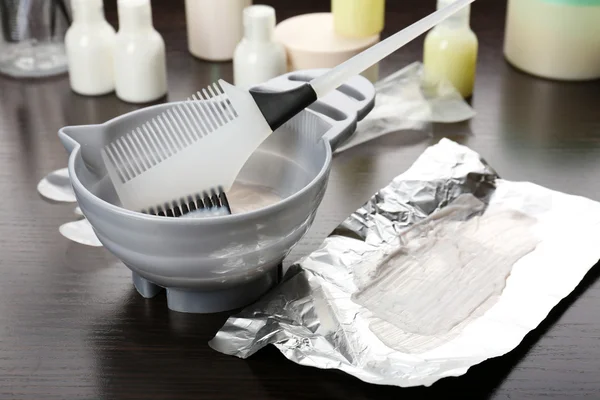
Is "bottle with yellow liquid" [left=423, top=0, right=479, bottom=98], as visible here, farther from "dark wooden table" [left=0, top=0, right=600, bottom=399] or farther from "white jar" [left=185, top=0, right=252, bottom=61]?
"white jar" [left=185, top=0, right=252, bottom=61]

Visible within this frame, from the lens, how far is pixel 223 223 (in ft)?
1.71

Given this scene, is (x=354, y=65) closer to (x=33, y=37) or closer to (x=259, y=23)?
(x=259, y=23)

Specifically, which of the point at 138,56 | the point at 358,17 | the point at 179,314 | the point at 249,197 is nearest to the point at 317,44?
the point at 358,17

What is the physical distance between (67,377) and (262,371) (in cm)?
12

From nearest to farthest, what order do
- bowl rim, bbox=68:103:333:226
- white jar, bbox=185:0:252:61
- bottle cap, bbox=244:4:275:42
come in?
bowl rim, bbox=68:103:333:226, bottle cap, bbox=244:4:275:42, white jar, bbox=185:0:252:61

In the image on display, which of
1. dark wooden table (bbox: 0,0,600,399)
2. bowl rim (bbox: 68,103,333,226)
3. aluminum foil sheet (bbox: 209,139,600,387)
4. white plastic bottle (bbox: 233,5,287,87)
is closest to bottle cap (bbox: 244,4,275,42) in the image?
white plastic bottle (bbox: 233,5,287,87)

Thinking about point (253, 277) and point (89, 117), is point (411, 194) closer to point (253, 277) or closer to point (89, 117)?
point (253, 277)

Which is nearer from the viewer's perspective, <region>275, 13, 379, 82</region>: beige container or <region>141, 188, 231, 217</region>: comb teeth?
<region>141, 188, 231, 217</region>: comb teeth

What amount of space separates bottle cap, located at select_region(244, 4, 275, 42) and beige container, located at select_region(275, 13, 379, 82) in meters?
0.04

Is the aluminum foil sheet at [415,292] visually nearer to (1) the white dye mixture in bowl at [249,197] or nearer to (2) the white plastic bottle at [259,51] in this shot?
(1) the white dye mixture in bowl at [249,197]

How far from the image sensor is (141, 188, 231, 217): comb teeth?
0.60m

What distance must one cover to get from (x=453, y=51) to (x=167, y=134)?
390mm

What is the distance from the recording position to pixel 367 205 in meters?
0.71

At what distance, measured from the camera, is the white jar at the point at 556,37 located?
3.05 feet
